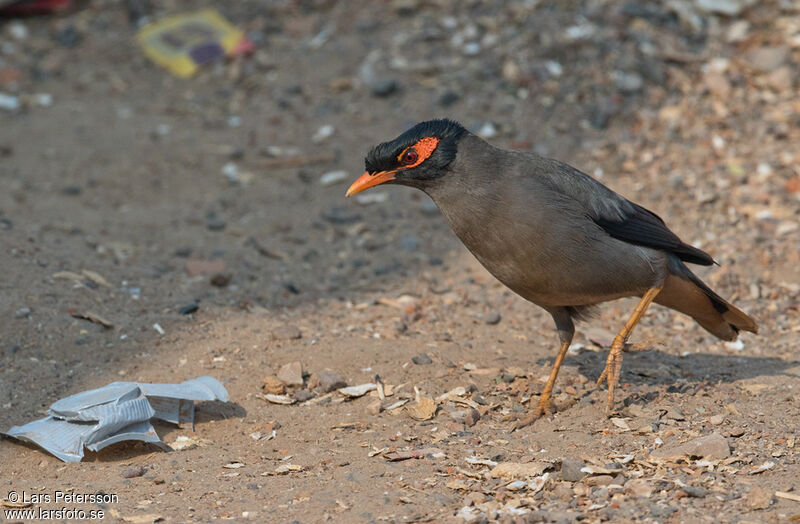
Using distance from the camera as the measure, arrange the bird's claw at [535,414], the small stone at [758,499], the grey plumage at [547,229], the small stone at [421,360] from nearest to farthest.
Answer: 1. the small stone at [758,499]
2. the grey plumage at [547,229]
3. the bird's claw at [535,414]
4. the small stone at [421,360]

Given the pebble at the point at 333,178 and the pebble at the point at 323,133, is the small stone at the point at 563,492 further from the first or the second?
the pebble at the point at 323,133

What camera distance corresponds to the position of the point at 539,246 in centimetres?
452


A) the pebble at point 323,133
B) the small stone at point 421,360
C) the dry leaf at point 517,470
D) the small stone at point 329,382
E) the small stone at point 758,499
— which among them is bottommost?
the pebble at point 323,133

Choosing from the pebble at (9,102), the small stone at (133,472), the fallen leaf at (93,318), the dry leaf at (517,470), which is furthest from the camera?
the pebble at (9,102)

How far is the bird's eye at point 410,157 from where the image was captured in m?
4.64

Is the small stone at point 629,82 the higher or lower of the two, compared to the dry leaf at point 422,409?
higher

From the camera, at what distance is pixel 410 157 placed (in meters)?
4.65

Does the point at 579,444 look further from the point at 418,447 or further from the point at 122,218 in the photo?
the point at 122,218

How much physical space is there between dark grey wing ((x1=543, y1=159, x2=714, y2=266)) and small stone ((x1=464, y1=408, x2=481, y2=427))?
1129 mm

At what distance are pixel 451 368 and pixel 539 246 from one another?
3.54ft

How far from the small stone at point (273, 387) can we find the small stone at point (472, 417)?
999mm

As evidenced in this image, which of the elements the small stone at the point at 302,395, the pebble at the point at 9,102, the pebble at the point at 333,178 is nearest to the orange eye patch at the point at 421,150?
the small stone at the point at 302,395

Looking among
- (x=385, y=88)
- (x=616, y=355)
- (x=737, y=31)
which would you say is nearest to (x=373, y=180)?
(x=616, y=355)

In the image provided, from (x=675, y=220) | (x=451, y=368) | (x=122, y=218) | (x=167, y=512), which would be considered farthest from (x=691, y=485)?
(x=122, y=218)
